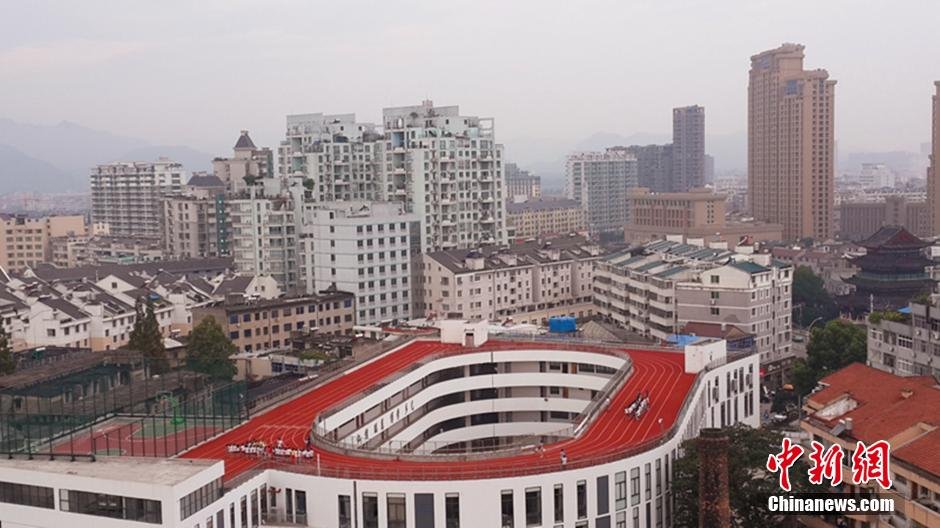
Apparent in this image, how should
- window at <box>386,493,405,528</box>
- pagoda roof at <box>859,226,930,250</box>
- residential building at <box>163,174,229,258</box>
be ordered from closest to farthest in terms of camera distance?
window at <box>386,493,405,528</box> < pagoda roof at <box>859,226,930,250</box> < residential building at <box>163,174,229,258</box>

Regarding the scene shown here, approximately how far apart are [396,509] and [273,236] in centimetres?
4471

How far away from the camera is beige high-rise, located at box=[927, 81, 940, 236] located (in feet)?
348

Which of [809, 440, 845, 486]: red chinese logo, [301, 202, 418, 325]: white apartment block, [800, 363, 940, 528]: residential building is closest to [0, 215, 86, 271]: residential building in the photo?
[301, 202, 418, 325]: white apartment block

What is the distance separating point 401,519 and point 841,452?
1018cm

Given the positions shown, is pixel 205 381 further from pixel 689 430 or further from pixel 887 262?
pixel 887 262

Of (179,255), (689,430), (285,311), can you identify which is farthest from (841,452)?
(179,255)

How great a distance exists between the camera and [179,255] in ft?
289

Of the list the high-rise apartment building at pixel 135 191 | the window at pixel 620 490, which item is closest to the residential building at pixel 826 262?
the high-rise apartment building at pixel 135 191

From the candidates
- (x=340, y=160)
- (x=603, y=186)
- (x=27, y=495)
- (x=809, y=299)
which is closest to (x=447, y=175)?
Answer: (x=340, y=160)

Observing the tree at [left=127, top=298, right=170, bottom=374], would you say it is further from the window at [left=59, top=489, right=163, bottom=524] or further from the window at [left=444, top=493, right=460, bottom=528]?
the window at [left=444, top=493, right=460, bottom=528]

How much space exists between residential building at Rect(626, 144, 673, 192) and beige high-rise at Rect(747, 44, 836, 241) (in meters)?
42.1

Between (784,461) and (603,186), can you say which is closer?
(784,461)

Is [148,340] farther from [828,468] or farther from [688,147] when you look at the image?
[688,147]

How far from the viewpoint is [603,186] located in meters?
138
